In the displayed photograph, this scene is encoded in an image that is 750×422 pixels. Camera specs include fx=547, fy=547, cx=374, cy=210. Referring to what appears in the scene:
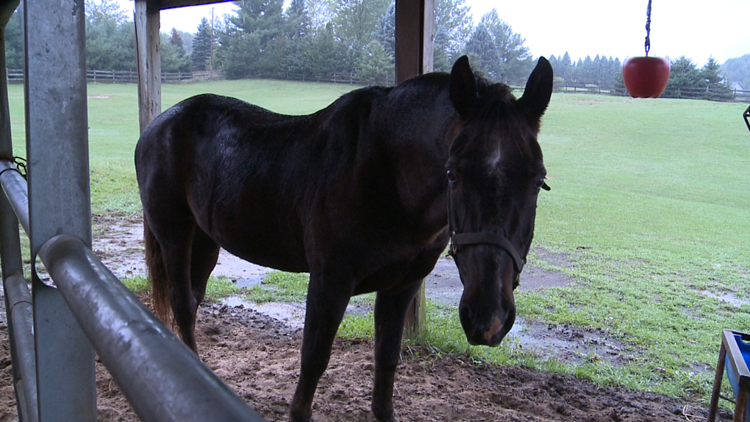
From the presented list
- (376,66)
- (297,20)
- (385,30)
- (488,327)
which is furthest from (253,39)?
(488,327)

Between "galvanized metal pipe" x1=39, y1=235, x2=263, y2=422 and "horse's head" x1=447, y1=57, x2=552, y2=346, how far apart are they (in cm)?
117

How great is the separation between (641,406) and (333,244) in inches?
84.2

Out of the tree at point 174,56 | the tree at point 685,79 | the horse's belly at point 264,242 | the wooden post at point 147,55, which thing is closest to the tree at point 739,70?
the tree at point 685,79

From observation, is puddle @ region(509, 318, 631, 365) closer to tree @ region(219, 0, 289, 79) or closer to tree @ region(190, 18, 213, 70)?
tree @ region(219, 0, 289, 79)

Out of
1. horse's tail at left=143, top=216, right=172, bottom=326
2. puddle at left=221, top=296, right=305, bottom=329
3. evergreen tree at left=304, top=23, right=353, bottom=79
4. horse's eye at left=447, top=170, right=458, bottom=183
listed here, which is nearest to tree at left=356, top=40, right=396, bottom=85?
evergreen tree at left=304, top=23, right=353, bottom=79

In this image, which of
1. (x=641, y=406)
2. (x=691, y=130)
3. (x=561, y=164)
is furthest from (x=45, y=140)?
(x=691, y=130)

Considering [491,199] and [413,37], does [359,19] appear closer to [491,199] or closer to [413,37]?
[413,37]

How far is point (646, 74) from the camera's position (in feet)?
9.84

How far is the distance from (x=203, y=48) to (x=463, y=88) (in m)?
17.2

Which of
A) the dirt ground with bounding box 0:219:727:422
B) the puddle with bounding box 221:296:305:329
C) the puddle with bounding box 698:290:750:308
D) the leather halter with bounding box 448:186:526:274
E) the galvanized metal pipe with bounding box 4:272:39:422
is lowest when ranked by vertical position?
the puddle with bounding box 698:290:750:308

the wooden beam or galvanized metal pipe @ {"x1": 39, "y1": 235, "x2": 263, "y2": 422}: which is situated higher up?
the wooden beam

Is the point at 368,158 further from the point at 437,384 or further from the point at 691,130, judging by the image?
the point at 691,130

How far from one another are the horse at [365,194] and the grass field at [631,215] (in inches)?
62.0

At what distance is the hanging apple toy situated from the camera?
2984 millimetres
